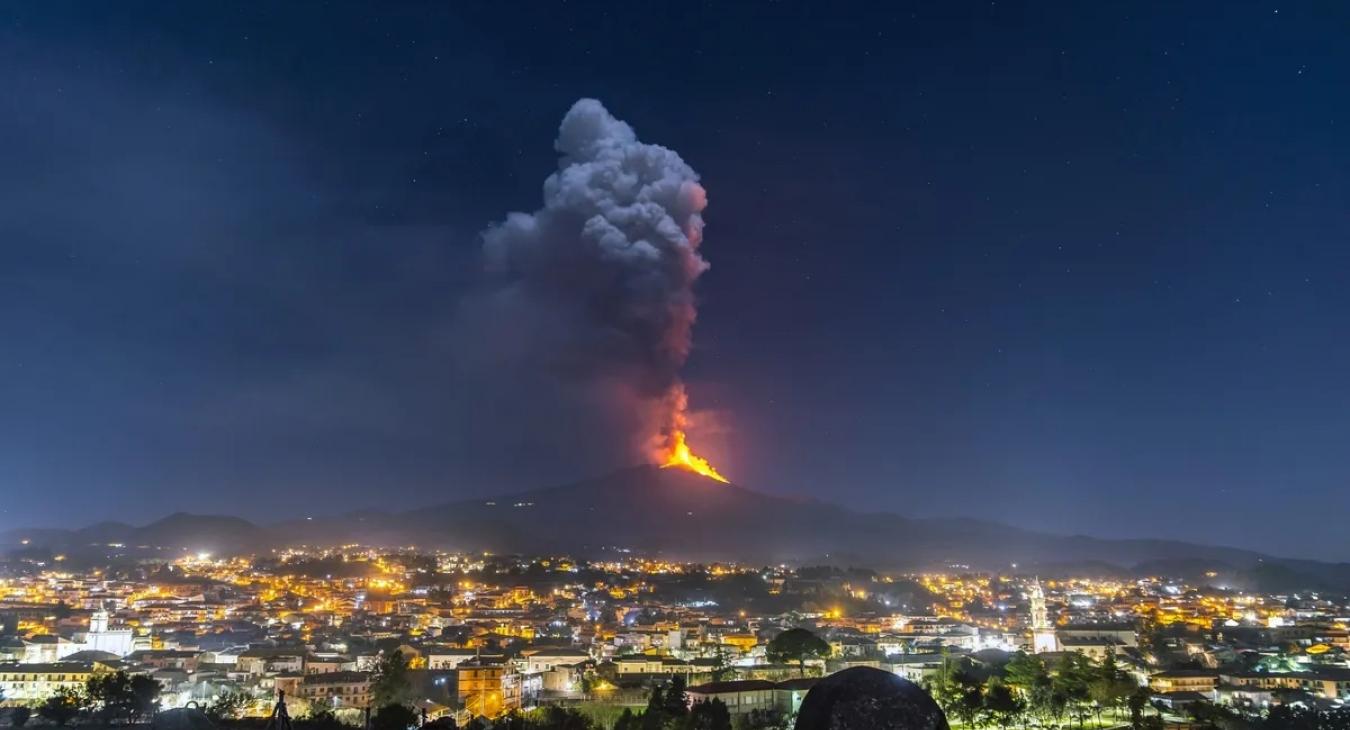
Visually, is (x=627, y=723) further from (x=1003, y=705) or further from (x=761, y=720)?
(x=1003, y=705)

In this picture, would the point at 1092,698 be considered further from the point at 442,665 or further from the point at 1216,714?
the point at 442,665

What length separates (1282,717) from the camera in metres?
26.0

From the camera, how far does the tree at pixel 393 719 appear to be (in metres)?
19.3

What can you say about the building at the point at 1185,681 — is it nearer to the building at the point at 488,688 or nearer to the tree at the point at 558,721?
the tree at the point at 558,721

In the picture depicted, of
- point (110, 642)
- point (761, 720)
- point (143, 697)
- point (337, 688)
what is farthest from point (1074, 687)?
point (110, 642)

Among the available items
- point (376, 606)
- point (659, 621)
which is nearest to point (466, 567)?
point (376, 606)

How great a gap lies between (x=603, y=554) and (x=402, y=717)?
146 meters

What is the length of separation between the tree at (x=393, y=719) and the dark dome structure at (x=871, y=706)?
46.9 ft

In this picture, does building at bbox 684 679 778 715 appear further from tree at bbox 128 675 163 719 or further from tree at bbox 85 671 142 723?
tree at bbox 85 671 142 723

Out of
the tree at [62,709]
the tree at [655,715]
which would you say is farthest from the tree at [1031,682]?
the tree at [62,709]

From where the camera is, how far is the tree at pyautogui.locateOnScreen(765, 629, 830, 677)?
126 feet

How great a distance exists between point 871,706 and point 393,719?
15.4 metres

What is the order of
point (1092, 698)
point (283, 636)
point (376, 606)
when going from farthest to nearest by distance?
point (376, 606) < point (283, 636) < point (1092, 698)

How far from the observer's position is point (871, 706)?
7.24m
